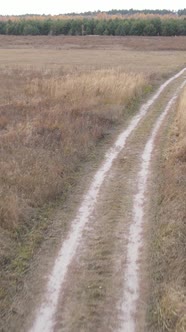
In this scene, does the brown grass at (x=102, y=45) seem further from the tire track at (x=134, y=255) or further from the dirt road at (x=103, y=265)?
the dirt road at (x=103, y=265)

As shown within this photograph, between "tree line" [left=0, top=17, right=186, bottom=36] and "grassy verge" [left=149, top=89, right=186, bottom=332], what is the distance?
88.3 m

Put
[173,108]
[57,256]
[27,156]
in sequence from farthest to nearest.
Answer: [173,108]
[27,156]
[57,256]

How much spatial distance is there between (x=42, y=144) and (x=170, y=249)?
6200 millimetres

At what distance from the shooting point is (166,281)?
6.05 metres

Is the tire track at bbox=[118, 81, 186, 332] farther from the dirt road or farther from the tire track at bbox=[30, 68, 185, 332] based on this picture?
the tire track at bbox=[30, 68, 185, 332]

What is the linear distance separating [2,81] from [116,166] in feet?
56.0

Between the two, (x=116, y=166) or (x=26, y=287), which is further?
(x=116, y=166)

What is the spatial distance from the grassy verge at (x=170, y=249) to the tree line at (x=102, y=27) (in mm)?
88326

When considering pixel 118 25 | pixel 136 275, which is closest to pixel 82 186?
pixel 136 275

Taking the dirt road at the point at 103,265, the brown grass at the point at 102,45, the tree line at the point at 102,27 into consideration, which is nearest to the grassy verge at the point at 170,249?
the dirt road at the point at 103,265

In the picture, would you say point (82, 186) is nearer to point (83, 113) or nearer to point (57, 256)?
point (57, 256)

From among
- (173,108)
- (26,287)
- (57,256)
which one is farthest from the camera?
(173,108)

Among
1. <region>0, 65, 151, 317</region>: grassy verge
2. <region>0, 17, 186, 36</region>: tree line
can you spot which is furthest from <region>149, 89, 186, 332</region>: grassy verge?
<region>0, 17, 186, 36</region>: tree line

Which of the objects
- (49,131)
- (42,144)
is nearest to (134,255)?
(42,144)
